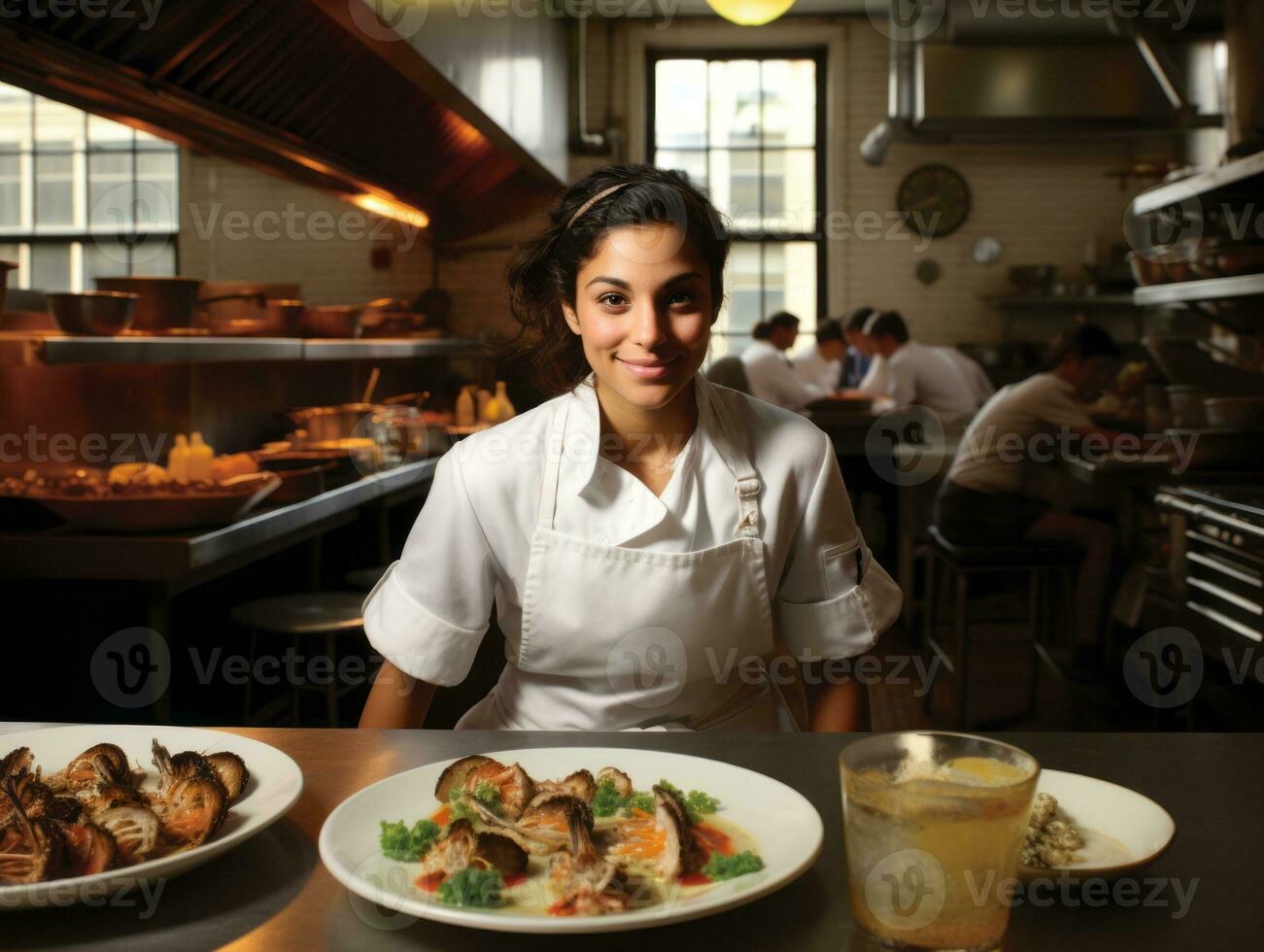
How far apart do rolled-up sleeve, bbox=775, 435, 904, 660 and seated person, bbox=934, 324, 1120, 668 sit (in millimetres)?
2650

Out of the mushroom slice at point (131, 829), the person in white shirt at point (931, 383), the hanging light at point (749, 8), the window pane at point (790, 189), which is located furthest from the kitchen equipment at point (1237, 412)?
the window pane at point (790, 189)

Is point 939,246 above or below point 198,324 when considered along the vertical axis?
above

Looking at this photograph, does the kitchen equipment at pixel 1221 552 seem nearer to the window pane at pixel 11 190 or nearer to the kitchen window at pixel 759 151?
the kitchen window at pixel 759 151

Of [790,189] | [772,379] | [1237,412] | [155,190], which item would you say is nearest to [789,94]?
[790,189]

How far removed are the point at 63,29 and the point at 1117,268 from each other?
288 inches

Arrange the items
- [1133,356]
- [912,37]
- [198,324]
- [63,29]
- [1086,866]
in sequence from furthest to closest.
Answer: [1133,356], [912,37], [198,324], [63,29], [1086,866]

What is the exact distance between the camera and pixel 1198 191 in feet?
11.3

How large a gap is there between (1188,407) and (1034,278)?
202 inches

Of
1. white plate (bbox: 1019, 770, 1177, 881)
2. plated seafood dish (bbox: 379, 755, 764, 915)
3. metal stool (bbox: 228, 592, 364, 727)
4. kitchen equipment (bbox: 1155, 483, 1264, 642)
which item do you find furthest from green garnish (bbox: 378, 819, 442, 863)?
kitchen equipment (bbox: 1155, 483, 1264, 642)

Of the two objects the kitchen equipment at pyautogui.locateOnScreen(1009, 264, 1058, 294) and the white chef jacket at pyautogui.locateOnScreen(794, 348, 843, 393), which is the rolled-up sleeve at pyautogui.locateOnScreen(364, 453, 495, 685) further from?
the kitchen equipment at pyautogui.locateOnScreen(1009, 264, 1058, 294)

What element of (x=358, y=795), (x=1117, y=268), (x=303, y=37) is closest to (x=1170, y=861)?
(x=358, y=795)

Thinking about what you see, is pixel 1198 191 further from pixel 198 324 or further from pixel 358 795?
pixel 358 795

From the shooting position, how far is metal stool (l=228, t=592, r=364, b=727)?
9.46 ft

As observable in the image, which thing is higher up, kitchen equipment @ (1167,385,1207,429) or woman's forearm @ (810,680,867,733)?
kitchen equipment @ (1167,385,1207,429)
